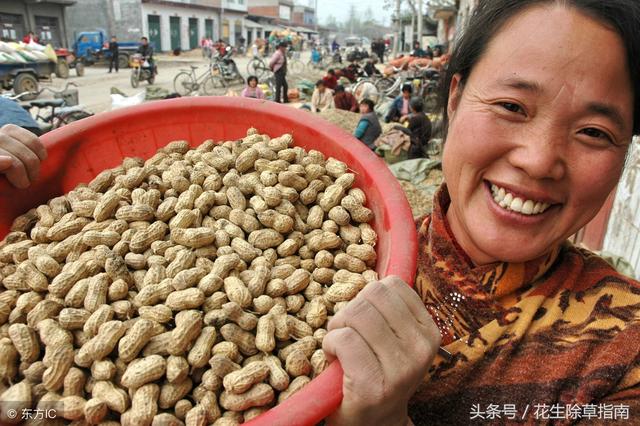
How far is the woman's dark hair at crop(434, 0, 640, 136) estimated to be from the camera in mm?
1077

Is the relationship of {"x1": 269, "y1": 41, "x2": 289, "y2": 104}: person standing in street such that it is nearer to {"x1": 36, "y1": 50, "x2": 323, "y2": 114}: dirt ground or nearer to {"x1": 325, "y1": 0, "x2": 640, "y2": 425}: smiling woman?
{"x1": 36, "y1": 50, "x2": 323, "y2": 114}: dirt ground

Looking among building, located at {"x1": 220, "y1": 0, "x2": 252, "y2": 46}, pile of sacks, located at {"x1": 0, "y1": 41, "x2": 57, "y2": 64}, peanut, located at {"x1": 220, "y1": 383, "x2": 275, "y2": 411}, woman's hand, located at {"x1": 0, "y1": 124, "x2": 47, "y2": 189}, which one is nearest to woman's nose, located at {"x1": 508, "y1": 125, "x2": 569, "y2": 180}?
peanut, located at {"x1": 220, "y1": 383, "x2": 275, "y2": 411}

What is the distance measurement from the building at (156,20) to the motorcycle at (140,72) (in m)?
14.4

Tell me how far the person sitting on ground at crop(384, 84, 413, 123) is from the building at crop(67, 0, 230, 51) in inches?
924

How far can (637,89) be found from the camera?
1.14 m

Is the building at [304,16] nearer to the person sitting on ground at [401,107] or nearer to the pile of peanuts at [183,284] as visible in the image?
the person sitting on ground at [401,107]

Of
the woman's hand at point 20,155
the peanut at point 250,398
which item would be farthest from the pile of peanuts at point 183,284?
the woman's hand at point 20,155

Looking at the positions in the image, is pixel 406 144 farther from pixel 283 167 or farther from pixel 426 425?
pixel 426 425

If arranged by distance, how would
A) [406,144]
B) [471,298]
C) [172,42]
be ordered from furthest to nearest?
[172,42]
[406,144]
[471,298]

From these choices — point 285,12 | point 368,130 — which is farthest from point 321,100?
point 285,12

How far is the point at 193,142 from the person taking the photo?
7.39 ft

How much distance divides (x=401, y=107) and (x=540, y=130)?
9.30 metres

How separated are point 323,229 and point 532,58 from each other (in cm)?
91

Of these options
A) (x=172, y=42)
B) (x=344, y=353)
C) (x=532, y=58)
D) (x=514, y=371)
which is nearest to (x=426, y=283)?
(x=514, y=371)
